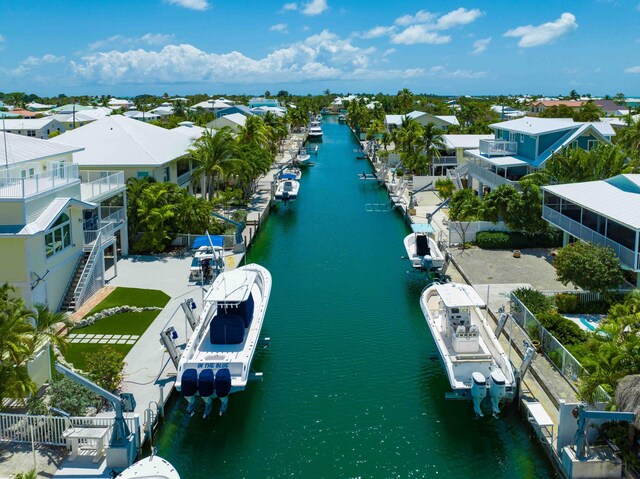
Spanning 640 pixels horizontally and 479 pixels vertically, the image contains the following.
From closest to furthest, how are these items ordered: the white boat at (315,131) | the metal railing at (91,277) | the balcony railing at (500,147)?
the metal railing at (91,277)
the balcony railing at (500,147)
the white boat at (315,131)

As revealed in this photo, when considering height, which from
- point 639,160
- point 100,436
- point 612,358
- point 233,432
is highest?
point 639,160

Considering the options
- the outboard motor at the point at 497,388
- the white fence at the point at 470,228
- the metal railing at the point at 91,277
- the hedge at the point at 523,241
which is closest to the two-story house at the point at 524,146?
the white fence at the point at 470,228

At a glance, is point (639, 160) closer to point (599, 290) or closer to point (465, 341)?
point (599, 290)

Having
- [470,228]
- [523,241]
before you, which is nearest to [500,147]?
[470,228]

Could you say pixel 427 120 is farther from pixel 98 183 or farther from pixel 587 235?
pixel 98 183

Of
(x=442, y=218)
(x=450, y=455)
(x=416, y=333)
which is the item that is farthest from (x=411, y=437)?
(x=442, y=218)

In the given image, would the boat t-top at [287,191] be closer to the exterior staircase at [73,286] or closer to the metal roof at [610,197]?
the metal roof at [610,197]

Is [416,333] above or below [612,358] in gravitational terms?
below

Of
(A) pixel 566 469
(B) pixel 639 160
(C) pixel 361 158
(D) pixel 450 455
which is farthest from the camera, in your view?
(C) pixel 361 158
